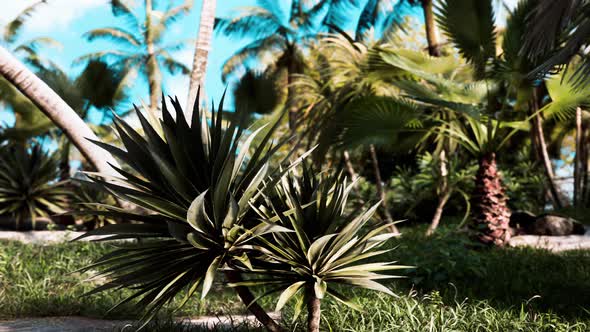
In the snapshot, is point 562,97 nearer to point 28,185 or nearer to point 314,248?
point 314,248

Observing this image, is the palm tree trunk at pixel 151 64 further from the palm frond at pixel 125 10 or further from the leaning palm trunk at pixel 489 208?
the leaning palm trunk at pixel 489 208

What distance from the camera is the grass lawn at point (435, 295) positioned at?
4422 millimetres

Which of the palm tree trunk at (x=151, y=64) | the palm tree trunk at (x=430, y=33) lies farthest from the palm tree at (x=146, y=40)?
the palm tree trunk at (x=430, y=33)

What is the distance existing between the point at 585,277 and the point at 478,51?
144 inches

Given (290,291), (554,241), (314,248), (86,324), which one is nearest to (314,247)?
(314,248)

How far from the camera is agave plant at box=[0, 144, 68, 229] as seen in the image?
41.7 ft

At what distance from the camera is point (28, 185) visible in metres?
12.9

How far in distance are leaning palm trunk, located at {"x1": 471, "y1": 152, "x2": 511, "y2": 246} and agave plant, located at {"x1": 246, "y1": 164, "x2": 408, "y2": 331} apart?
6.27 m

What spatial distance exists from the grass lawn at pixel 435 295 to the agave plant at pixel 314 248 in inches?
25.7

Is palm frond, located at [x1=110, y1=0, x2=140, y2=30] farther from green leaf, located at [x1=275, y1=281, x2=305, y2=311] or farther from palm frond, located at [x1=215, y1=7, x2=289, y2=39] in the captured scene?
green leaf, located at [x1=275, y1=281, x2=305, y2=311]

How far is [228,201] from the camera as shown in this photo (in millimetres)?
3346

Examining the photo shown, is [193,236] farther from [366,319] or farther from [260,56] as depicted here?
[260,56]

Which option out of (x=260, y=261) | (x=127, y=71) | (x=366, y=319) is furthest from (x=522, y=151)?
(x=127, y=71)

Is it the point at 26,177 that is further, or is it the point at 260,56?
the point at 260,56
